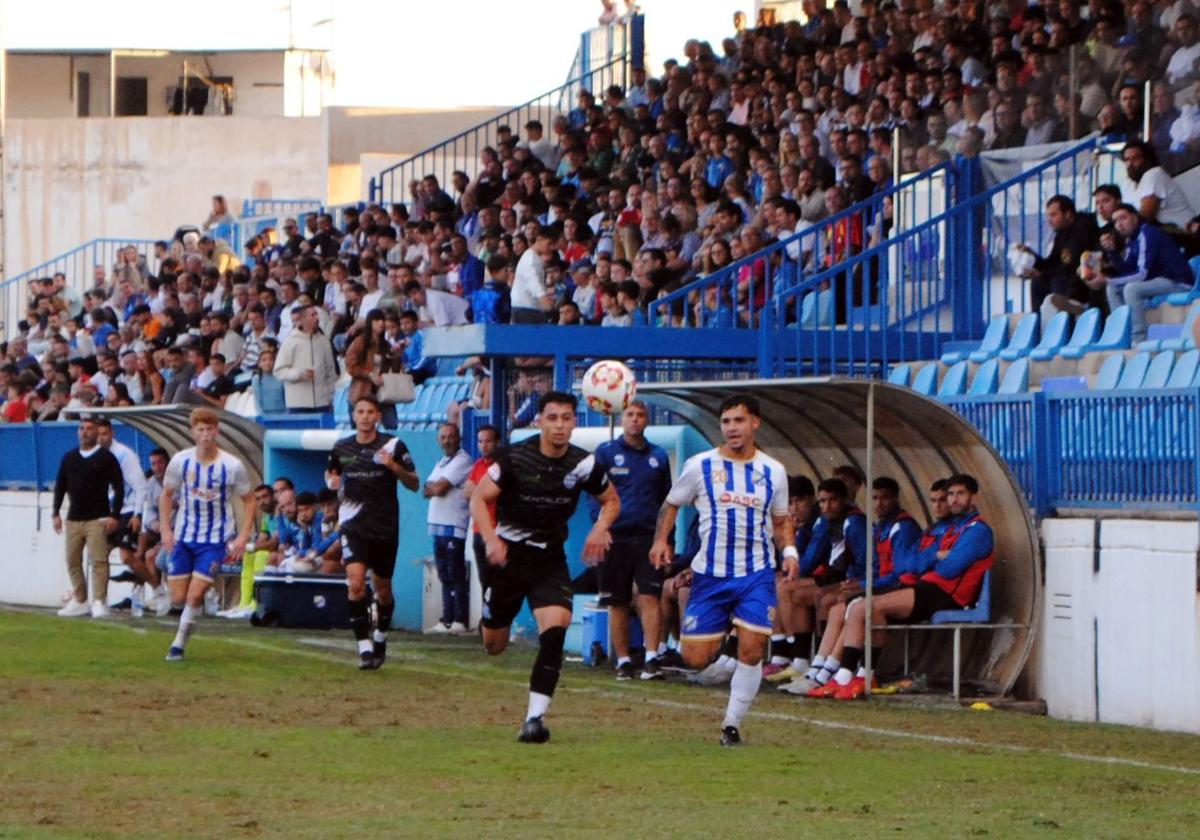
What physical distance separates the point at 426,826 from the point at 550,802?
2.84 ft

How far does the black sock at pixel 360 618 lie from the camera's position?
16719 millimetres

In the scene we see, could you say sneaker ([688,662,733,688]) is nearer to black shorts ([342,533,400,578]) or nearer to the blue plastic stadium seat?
the blue plastic stadium seat

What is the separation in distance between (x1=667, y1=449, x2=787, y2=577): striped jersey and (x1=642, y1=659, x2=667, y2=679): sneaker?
417cm

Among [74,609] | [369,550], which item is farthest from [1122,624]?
[74,609]

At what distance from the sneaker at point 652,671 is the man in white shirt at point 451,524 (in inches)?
191

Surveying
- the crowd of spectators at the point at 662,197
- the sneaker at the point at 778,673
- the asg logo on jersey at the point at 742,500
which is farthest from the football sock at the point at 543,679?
the crowd of spectators at the point at 662,197

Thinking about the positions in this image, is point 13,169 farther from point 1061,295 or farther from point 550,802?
point 550,802

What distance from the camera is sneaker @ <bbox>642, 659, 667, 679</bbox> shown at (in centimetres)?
1642

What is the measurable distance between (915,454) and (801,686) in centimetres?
190

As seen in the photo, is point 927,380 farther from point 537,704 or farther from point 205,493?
point 537,704

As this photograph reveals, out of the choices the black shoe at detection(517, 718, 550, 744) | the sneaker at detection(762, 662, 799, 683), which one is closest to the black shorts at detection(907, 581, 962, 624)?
the sneaker at detection(762, 662, 799, 683)

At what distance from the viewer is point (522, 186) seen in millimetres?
29469

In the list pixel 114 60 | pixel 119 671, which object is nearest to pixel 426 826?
pixel 119 671

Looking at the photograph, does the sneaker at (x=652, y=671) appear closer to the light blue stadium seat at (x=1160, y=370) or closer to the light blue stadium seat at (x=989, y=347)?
the light blue stadium seat at (x=989, y=347)
